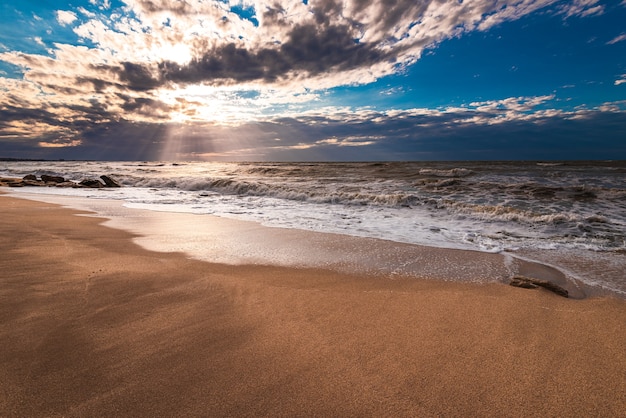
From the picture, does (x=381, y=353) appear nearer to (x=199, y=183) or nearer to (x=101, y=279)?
(x=101, y=279)

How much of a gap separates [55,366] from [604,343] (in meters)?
3.97

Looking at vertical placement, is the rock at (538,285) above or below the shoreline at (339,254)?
above

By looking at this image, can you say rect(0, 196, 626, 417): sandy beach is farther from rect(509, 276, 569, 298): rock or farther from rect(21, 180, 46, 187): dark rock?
rect(21, 180, 46, 187): dark rock

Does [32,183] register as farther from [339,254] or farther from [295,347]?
[295,347]

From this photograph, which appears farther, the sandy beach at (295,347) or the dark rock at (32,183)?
the dark rock at (32,183)

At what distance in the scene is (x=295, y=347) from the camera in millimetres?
2178

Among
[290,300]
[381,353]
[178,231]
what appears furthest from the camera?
[178,231]

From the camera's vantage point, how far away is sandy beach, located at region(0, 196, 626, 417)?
1.65 meters

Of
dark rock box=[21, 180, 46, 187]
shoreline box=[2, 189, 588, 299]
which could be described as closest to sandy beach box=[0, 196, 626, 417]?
shoreline box=[2, 189, 588, 299]

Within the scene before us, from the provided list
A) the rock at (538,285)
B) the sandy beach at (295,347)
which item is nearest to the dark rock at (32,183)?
the sandy beach at (295,347)

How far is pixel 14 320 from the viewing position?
2377mm

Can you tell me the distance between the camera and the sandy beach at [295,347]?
1654 millimetres

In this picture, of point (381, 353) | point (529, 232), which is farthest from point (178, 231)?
point (529, 232)

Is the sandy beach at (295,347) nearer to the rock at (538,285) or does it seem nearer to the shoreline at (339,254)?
the rock at (538,285)
